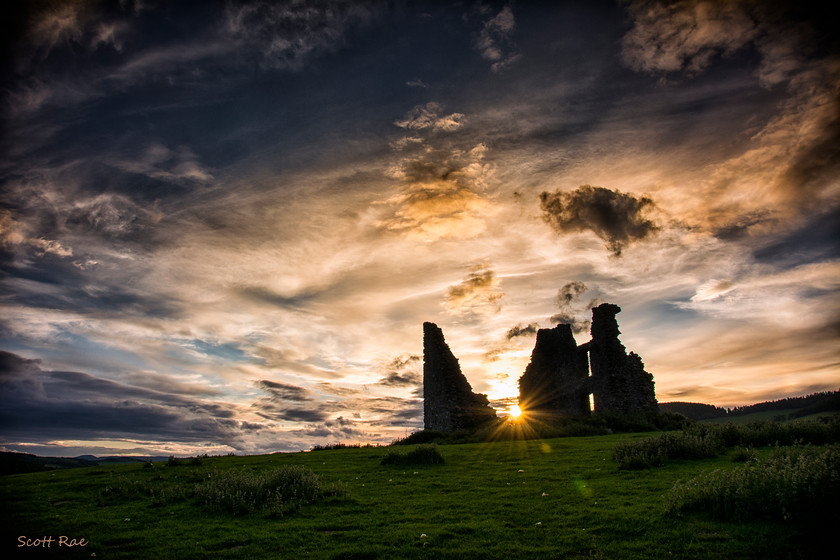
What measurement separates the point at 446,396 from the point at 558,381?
43.8 ft

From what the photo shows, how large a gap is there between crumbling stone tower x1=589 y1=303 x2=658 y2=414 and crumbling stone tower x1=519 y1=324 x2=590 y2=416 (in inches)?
106

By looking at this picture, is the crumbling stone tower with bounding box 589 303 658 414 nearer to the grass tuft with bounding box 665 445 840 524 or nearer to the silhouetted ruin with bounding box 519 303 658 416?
the silhouetted ruin with bounding box 519 303 658 416

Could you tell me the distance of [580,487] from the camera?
13.0m

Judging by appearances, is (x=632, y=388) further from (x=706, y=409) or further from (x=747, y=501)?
(x=706, y=409)

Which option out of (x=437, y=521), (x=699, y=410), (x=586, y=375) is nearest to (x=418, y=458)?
(x=437, y=521)

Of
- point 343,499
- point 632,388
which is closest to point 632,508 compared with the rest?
point 343,499

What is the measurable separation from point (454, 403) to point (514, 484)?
2539 centimetres

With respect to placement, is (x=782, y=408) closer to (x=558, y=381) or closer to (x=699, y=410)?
(x=699, y=410)

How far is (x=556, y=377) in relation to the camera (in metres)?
46.1

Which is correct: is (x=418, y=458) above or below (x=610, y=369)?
below

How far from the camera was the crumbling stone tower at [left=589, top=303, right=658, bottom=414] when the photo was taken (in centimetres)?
3972
